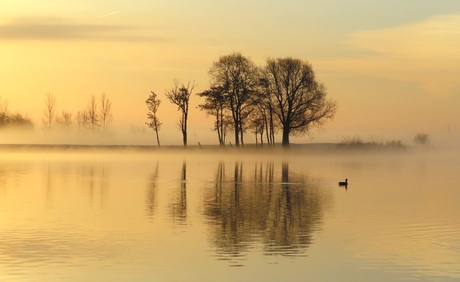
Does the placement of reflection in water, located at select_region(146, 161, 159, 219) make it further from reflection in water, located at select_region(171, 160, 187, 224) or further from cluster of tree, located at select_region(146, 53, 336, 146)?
cluster of tree, located at select_region(146, 53, 336, 146)

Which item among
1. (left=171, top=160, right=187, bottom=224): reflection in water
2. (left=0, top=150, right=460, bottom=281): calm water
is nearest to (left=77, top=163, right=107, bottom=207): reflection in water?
(left=0, top=150, right=460, bottom=281): calm water

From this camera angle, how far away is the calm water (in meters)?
23.9

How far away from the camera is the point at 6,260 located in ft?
81.9

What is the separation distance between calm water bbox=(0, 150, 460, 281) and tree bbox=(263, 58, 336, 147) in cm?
5996

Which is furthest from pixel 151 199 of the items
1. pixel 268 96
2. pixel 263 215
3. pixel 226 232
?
pixel 268 96

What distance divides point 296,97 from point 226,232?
8790 centimetres

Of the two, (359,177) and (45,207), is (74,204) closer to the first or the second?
(45,207)

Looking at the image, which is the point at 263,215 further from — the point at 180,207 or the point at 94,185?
the point at 94,185

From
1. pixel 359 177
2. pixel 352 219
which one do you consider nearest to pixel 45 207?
pixel 352 219

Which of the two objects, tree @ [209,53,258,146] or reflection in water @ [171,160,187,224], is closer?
reflection in water @ [171,160,187,224]

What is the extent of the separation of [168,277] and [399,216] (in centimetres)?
1801

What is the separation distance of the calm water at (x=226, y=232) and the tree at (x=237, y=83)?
62.3m

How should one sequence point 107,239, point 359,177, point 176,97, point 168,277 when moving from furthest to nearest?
point 176,97 → point 359,177 → point 107,239 → point 168,277

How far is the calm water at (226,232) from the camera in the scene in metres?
23.9
